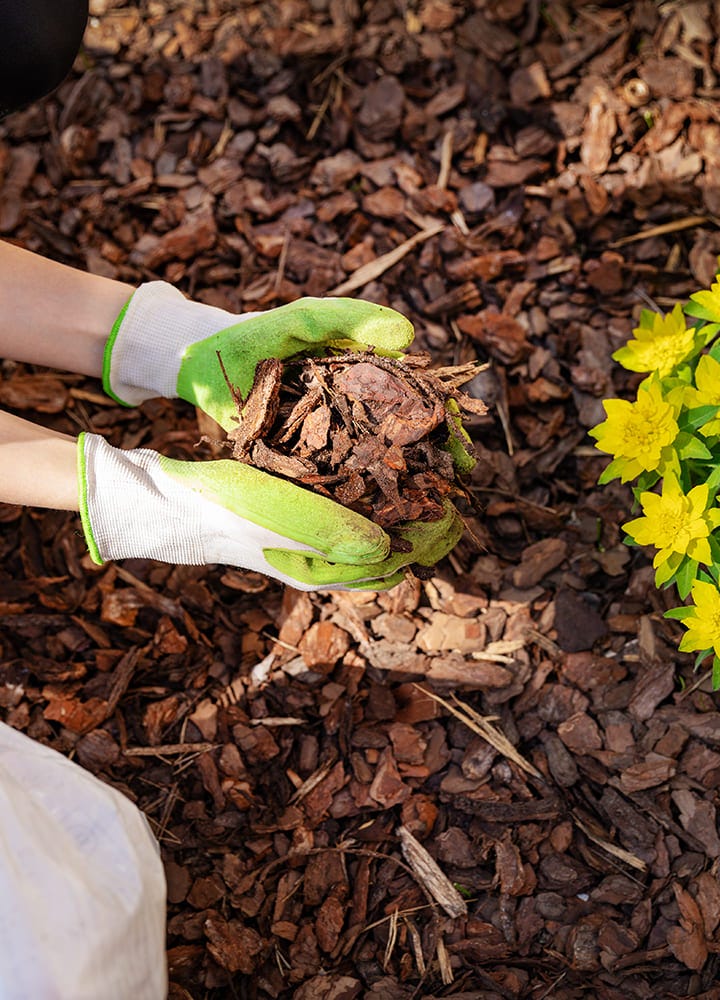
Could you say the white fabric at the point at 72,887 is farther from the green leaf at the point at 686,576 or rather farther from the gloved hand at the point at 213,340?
the green leaf at the point at 686,576

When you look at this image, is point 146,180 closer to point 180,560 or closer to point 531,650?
point 180,560

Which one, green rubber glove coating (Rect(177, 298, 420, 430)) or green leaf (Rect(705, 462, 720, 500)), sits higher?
green rubber glove coating (Rect(177, 298, 420, 430))

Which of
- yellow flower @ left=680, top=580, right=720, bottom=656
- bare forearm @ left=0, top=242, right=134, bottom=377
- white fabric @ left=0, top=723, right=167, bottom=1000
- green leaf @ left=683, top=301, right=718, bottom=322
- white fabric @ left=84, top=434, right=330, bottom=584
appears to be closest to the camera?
white fabric @ left=0, top=723, right=167, bottom=1000

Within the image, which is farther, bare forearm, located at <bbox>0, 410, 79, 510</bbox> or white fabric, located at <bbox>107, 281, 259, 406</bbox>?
white fabric, located at <bbox>107, 281, 259, 406</bbox>

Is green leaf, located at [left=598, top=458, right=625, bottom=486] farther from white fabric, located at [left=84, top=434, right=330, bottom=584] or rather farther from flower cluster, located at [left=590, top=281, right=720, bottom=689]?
white fabric, located at [left=84, top=434, right=330, bottom=584]

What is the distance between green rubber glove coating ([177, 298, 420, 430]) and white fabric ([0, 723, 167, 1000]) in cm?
83

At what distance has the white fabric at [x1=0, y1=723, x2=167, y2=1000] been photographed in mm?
1196

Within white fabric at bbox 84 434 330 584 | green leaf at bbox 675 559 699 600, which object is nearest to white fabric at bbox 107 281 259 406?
white fabric at bbox 84 434 330 584

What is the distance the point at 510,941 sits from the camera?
177cm

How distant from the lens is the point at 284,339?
1791 millimetres

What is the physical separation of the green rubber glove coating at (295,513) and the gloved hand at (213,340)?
224 mm

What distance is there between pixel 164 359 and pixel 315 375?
0.44 m

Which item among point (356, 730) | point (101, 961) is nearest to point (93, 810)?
point (101, 961)

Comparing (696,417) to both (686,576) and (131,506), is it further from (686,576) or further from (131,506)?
(131,506)
